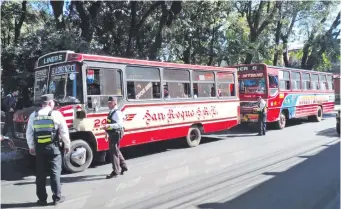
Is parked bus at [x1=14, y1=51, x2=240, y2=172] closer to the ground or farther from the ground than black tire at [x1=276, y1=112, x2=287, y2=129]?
farther from the ground

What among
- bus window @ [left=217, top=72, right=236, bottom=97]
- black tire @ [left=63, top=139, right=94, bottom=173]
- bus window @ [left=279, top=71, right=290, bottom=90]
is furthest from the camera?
bus window @ [left=279, top=71, right=290, bottom=90]

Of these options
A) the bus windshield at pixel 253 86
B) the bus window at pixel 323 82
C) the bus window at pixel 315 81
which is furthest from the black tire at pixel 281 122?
the bus window at pixel 323 82

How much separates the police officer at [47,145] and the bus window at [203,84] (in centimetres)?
664

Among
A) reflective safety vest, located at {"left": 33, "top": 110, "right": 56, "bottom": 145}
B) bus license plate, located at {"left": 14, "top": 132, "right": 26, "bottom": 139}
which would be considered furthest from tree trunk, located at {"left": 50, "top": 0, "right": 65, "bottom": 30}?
reflective safety vest, located at {"left": 33, "top": 110, "right": 56, "bottom": 145}

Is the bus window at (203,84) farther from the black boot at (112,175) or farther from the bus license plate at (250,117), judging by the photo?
the black boot at (112,175)

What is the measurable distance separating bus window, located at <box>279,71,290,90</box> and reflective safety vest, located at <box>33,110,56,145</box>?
12918mm

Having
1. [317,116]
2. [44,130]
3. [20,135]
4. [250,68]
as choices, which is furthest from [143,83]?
[317,116]

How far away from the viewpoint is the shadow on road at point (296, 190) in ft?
19.0

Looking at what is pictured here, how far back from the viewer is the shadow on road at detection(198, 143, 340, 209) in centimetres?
579

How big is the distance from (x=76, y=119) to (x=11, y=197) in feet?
8.04

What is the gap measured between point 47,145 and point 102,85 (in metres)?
3.36

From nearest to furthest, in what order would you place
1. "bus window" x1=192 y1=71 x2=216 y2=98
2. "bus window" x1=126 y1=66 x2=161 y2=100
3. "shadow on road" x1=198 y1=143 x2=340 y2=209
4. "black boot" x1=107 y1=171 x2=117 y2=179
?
"shadow on road" x1=198 y1=143 x2=340 y2=209 < "black boot" x1=107 y1=171 x2=117 y2=179 < "bus window" x1=126 y1=66 x2=161 y2=100 < "bus window" x1=192 y1=71 x2=216 y2=98

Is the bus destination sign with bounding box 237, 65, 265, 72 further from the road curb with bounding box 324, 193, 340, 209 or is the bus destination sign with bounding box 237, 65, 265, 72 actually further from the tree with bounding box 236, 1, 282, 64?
the road curb with bounding box 324, 193, 340, 209

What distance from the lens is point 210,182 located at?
7.19 meters
